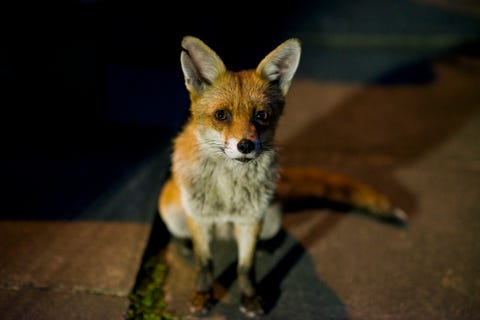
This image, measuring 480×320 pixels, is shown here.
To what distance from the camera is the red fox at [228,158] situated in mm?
2184

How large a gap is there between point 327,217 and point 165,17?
379 centimetres

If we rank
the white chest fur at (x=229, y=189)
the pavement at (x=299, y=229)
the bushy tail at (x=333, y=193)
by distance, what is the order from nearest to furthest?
the white chest fur at (x=229, y=189) < the pavement at (x=299, y=229) < the bushy tail at (x=333, y=193)

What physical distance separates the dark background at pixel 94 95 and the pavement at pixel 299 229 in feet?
0.08

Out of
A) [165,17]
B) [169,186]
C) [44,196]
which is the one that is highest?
[165,17]

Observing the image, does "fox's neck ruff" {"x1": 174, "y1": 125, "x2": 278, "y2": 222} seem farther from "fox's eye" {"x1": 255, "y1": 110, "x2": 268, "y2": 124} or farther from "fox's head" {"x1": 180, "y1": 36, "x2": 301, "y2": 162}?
"fox's eye" {"x1": 255, "y1": 110, "x2": 268, "y2": 124}

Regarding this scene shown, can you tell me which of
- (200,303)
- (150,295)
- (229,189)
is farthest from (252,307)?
(229,189)

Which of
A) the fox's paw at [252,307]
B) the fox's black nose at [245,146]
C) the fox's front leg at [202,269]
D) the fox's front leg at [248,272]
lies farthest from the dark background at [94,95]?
the fox's black nose at [245,146]

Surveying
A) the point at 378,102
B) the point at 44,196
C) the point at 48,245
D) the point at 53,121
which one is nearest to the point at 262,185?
the point at 48,245

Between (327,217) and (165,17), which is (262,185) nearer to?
(327,217)

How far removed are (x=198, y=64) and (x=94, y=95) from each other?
7.70 ft

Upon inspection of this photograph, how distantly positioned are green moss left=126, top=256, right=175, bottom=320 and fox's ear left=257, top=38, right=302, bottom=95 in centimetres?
167

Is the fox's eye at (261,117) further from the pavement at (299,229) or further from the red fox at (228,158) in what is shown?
the pavement at (299,229)

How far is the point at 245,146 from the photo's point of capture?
2.05 metres

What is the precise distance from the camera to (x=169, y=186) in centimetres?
293
